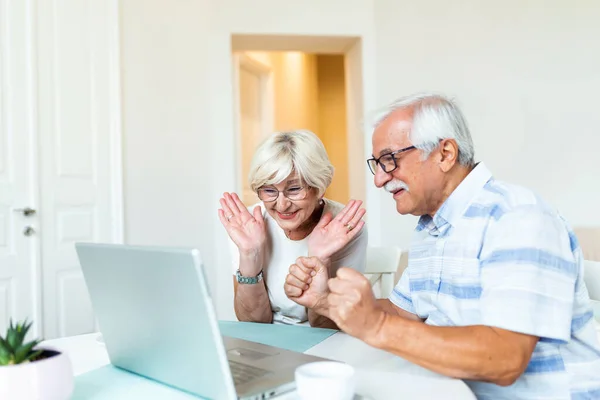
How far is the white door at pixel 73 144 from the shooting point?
105 inches

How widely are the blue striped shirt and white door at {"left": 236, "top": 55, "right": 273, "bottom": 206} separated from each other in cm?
345

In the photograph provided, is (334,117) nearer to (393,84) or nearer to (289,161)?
(393,84)

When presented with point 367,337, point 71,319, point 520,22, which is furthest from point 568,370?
point 520,22

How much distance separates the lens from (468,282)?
1085 mm

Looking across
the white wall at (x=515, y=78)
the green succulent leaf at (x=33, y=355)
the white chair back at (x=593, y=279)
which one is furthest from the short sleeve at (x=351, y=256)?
the white wall at (x=515, y=78)

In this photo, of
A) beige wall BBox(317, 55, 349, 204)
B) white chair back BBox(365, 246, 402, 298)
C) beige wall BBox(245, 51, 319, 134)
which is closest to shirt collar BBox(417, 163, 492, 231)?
white chair back BBox(365, 246, 402, 298)

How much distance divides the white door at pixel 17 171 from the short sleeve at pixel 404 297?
5.97 feet

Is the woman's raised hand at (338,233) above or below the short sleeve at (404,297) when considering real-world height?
above

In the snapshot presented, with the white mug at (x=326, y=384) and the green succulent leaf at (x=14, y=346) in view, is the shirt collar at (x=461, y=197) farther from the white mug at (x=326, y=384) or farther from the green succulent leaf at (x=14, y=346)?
the green succulent leaf at (x=14, y=346)

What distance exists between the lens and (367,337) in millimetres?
912

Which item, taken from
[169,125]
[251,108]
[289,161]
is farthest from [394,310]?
[251,108]

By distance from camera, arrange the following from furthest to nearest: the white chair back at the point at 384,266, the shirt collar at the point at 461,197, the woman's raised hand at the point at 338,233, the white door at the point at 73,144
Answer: the white door at the point at 73,144 → the white chair back at the point at 384,266 → the woman's raised hand at the point at 338,233 → the shirt collar at the point at 461,197

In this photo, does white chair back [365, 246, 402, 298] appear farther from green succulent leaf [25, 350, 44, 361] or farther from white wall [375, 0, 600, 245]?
white wall [375, 0, 600, 245]

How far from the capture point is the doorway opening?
4012mm
